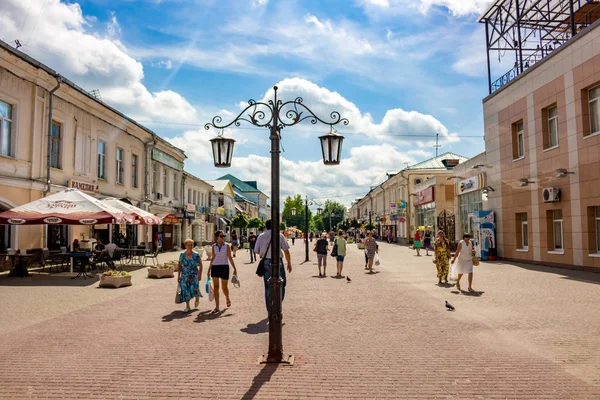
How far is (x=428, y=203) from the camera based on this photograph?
142ft

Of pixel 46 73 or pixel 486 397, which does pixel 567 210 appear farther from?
pixel 46 73

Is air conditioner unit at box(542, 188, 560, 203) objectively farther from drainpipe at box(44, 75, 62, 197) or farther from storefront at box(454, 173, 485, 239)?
drainpipe at box(44, 75, 62, 197)

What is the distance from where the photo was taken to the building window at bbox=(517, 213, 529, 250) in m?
21.4

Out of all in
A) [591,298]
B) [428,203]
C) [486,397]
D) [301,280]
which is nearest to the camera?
[486,397]

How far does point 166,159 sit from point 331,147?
3002 centimetres

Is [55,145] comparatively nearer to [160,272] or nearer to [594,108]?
[160,272]

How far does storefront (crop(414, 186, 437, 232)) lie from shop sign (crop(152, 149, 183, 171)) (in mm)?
21280

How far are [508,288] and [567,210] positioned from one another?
23.1ft

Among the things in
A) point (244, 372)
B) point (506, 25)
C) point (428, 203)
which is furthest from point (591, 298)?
point (428, 203)

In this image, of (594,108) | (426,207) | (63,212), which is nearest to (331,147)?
(63,212)

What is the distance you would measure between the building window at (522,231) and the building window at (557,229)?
2.02 meters

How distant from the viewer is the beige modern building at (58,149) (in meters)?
16.7

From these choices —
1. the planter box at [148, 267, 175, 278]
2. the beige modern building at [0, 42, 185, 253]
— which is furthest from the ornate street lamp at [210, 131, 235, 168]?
the beige modern building at [0, 42, 185, 253]

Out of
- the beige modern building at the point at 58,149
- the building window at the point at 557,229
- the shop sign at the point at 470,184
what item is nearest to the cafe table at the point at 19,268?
the beige modern building at the point at 58,149
